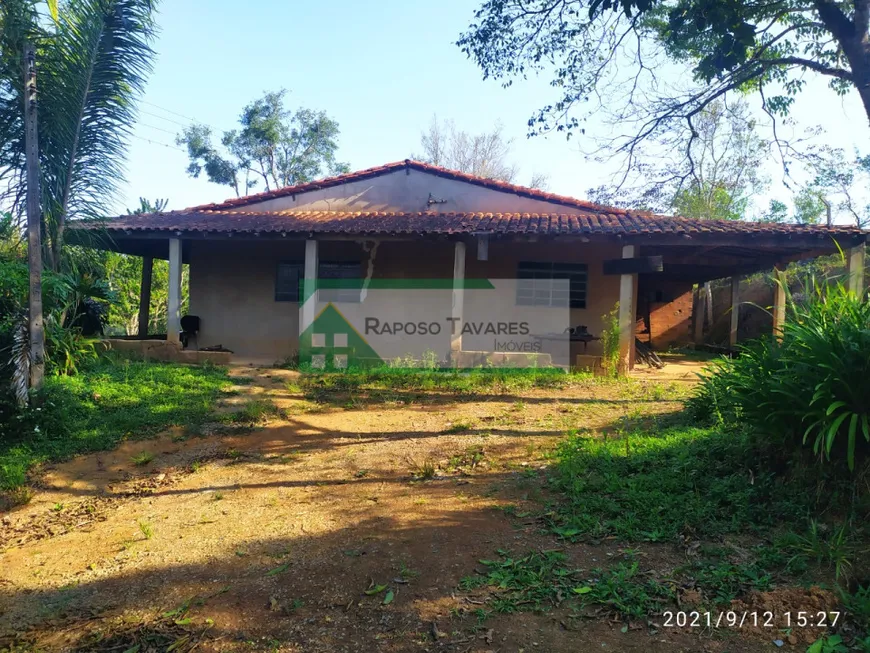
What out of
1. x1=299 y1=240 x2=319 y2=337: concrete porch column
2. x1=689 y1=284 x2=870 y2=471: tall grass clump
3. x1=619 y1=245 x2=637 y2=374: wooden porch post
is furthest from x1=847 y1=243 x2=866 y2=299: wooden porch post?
x1=299 y1=240 x2=319 y2=337: concrete porch column

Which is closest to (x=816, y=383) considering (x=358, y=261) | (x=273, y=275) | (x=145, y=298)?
(x=358, y=261)

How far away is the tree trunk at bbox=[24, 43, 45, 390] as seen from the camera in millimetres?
5910

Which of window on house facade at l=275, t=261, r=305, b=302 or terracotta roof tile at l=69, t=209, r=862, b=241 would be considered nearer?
terracotta roof tile at l=69, t=209, r=862, b=241

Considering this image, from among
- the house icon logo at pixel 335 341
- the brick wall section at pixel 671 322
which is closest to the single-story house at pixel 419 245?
the house icon logo at pixel 335 341

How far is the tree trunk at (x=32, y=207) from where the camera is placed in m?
5.91

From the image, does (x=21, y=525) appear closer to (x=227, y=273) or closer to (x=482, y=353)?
(x=482, y=353)

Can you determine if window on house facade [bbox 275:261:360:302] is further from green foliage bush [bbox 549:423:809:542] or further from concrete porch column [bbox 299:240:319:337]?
green foliage bush [bbox 549:423:809:542]

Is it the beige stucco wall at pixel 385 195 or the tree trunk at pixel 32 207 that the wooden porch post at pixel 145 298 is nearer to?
the beige stucco wall at pixel 385 195

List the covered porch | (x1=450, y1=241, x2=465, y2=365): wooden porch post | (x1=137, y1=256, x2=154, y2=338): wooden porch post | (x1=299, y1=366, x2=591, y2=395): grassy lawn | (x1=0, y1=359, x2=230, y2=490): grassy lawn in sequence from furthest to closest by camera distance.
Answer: (x1=137, y1=256, x2=154, y2=338): wooden porch post, (x1=450, y1=241, x2=465, y2=365): wooden porch post, the covered porch, (x1=299, y1=366, x2=591, y2=395): grassy lawn, (x1=0, y1=359, x2=230, y2=490): grassy lawn

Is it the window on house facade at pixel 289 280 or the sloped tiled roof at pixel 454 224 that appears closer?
the sloped tiled roof at pixel 454 224

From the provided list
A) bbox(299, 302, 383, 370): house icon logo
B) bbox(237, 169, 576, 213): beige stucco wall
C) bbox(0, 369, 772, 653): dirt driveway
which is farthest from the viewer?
bbox(237, 169, 576, 213): beige stucco wall

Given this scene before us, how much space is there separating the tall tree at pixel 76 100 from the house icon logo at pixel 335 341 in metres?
4.15

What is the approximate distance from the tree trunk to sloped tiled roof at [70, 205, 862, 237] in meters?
2.99
